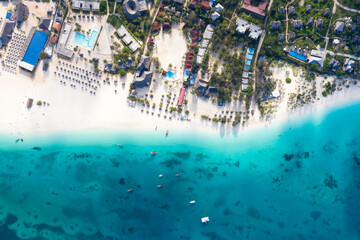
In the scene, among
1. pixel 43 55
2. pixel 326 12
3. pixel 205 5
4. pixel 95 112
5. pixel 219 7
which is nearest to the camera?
pixel 326 12

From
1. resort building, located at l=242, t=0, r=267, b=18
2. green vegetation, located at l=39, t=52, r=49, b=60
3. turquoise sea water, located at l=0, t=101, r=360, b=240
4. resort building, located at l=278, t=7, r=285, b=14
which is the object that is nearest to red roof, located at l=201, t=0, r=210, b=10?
resort building, located at l=242, t=0, r=267, b=18

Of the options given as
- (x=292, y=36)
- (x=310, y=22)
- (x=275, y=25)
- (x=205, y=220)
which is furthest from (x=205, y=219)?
(x=310, y=22)

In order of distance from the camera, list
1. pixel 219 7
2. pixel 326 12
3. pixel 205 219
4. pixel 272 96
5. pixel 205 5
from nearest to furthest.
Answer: pixel 326 12 → pixel 219 7 → pixel 205 5 → pixel 272 96 → pixel 205 219

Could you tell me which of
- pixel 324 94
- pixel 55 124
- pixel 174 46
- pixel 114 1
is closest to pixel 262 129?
pixel 324 94

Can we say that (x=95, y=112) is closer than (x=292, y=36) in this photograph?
No

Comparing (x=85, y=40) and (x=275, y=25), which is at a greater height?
(x=275, y=25)

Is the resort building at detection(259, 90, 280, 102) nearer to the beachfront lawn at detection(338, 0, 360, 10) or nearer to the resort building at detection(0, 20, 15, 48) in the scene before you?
the beachfront lawn at detection(338, 0, 360, 10)

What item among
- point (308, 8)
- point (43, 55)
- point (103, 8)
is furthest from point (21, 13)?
point (308, 8)

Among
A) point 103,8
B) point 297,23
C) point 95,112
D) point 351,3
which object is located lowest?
point 95,112

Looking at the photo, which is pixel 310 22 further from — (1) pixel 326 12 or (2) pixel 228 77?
(2) pixel 228 77
